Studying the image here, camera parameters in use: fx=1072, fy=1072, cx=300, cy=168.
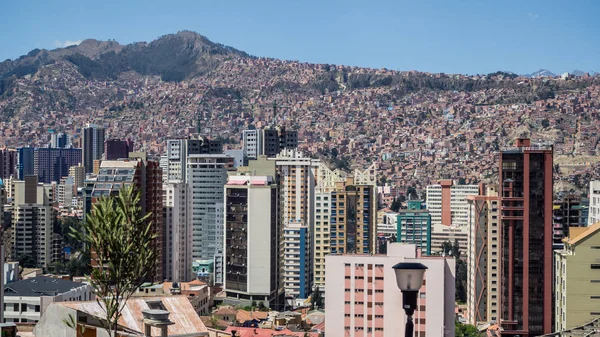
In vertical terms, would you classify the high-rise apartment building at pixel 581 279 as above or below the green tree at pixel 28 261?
above

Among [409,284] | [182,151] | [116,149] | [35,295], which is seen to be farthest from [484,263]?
[116,149]

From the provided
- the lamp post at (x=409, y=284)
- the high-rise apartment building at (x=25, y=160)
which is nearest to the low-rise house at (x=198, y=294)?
the lamp post at (x=409, y=284)

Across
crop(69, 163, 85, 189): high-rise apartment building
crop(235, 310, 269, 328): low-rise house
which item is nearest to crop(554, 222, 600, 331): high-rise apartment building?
crop(235, 310, 269, 328): low-rise house

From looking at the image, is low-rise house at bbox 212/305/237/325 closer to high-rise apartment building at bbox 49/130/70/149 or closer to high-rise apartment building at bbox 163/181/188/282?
high-rise apartment building at bbox 163/181/188/282

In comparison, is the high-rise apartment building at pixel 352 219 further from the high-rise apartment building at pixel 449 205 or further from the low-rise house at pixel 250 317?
the high-rise apartment building at pixel 449 205

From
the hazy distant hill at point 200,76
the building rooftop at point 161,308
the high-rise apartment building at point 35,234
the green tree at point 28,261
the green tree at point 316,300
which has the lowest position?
the green tree at point 316,300

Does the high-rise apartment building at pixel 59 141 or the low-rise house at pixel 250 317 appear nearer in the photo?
the low-rise house at pixel 250 317

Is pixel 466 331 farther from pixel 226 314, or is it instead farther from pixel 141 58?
pixel 141 58
